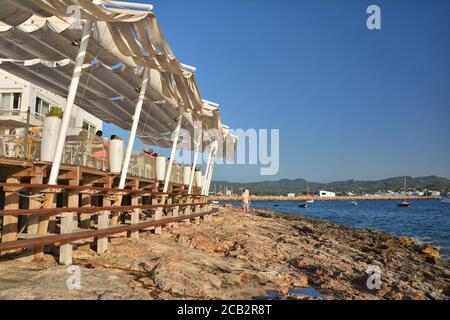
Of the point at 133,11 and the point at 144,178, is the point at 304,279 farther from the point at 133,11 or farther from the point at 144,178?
the point at 144,178

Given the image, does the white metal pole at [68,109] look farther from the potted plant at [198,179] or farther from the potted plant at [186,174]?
the potted plant at [198,179]

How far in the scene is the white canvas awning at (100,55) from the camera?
858 centimetres

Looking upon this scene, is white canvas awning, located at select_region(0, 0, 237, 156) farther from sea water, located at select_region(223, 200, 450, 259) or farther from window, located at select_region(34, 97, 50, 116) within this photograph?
sea water, located at select_region(223, 200, 450, 259)

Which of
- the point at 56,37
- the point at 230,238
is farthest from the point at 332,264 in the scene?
the point at 56,37

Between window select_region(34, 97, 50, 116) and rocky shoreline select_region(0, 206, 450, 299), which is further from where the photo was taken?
window select_region(34, 97, 50, 116)

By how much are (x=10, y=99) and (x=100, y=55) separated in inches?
448

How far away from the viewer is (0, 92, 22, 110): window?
19531 mm

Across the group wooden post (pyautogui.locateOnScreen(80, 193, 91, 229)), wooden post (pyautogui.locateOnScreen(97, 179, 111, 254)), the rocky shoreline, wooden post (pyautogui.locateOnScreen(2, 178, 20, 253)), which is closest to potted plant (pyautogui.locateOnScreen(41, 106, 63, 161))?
wooden post (pyautogui.locateOnScreen(2, 178, 20, 253))

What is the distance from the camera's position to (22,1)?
8352mm

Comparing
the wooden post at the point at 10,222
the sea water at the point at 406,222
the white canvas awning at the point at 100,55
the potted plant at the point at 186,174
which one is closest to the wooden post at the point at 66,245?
the wooden post at the point at 10,222

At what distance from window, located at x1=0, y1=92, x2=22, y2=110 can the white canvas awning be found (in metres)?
4.90

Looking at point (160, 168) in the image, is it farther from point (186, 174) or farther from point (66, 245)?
point (66, 245)

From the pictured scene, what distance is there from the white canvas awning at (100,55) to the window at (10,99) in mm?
4897
